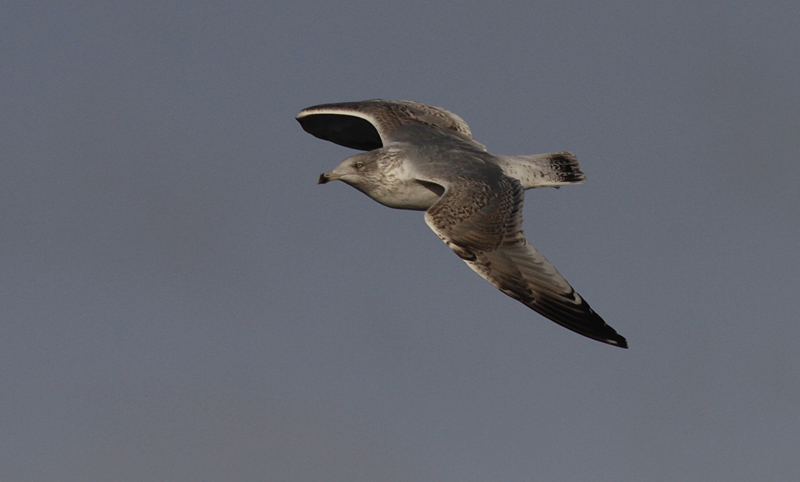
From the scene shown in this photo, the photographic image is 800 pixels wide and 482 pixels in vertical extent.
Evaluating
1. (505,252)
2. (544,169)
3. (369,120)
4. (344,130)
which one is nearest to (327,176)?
(369,120)

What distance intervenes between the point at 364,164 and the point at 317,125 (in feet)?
18.0

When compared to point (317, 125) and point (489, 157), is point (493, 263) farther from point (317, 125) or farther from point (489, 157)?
point (317, 125)

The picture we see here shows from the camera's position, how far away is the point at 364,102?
78.7 ft

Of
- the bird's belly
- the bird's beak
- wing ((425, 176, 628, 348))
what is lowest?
wing ((425, 176, 628, 348))

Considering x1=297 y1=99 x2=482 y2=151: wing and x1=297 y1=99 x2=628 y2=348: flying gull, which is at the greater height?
x1=297 y1=99 x2=482 y2=151: wing

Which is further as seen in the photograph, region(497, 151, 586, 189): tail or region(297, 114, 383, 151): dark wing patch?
region(297, 114, 383, 151): dark wing patch

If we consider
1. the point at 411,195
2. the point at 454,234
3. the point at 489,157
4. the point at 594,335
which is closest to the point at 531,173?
the point at 489,157

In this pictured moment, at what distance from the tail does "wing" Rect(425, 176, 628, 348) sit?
2.44 meters

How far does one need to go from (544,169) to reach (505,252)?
15.3ft

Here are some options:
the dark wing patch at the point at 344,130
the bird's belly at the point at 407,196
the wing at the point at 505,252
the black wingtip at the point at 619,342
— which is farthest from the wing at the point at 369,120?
the black wingtip at the point at 619,342

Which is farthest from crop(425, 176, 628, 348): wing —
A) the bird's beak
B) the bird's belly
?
the bird's beak

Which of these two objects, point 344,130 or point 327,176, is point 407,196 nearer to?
point 327,176

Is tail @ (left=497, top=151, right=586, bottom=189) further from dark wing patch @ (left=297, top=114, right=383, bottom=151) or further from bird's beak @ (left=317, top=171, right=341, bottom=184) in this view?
dark wing patch @ (left=297, top=114, right=383, bottom=151)

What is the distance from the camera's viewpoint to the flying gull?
16922 millimetres
